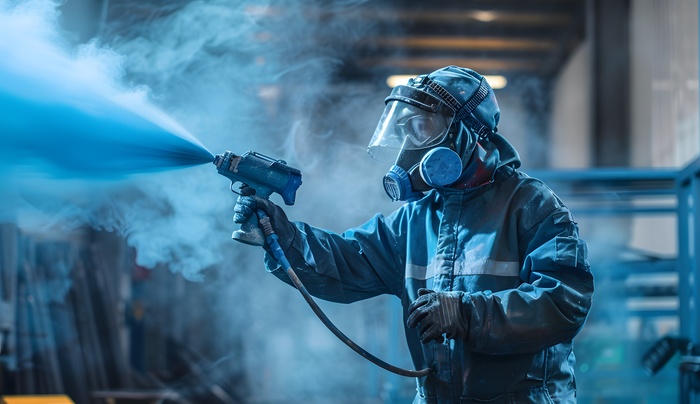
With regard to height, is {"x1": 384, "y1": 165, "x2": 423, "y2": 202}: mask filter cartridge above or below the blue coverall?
above

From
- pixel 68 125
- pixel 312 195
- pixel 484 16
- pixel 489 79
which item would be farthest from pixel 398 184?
pixel 484 16

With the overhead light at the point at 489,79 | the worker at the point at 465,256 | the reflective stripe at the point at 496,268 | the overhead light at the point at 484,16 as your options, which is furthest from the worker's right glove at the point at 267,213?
the overhead light at the point at 484,16

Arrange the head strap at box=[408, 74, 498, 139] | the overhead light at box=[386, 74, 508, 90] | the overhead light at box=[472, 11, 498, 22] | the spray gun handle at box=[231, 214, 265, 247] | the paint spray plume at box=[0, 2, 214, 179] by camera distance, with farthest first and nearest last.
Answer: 1. the overhead light at box=[472, 11, 498, 22]
2. the overhead light at box=[386, 74, 508, 90]
3. the paint spray plume at box=[0, 2, 214, 179]
4. the head strap at box=[408, 74, 498, 139]
5. the spray gun handle at box=[231, 214, 265, 247]

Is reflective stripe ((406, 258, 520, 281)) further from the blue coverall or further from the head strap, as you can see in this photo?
the head strap

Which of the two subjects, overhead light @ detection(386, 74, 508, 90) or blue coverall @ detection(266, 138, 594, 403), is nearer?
blue coverall @ detection(266, 138, 594, 403)

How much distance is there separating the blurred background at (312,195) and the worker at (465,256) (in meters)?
2.08

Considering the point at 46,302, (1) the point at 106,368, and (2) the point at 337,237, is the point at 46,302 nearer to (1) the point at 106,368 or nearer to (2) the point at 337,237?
(1) the point at 106,368

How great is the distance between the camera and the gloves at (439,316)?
2.07 metres

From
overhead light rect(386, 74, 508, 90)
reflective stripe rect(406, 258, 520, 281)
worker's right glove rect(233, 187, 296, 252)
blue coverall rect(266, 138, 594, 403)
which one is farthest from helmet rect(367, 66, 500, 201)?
overhead light rect(386, 74, 508, 90)

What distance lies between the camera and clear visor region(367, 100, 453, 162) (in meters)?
2.46

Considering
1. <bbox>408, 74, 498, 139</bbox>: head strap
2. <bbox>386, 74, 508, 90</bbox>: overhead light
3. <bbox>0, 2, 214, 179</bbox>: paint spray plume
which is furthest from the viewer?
<bbox>386, 74, 508, 90</bbox>: overhead light

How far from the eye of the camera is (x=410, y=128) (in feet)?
8.20

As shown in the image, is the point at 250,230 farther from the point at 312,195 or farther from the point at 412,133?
the point at 312,195

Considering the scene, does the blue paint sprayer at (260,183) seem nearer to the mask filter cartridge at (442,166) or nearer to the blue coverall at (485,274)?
the blue coverall at (485,274)
